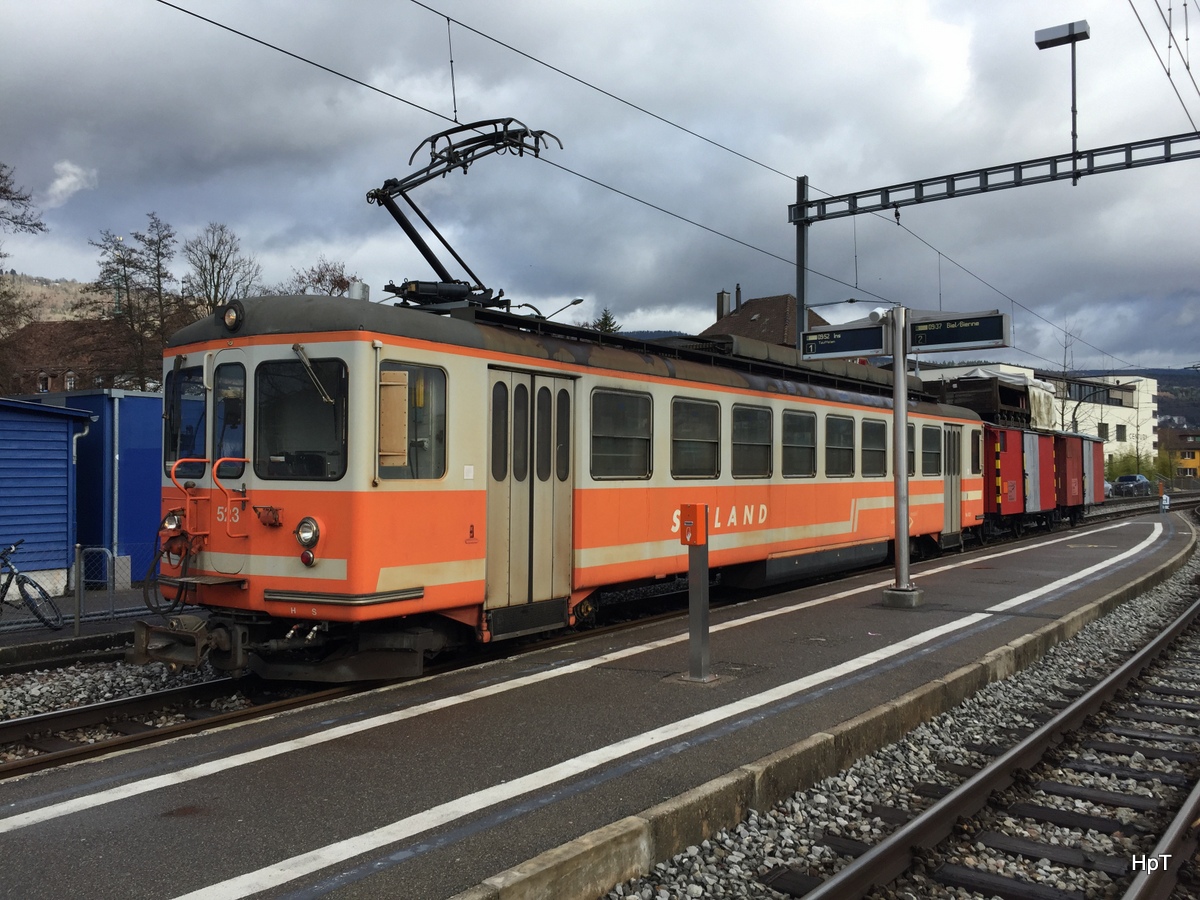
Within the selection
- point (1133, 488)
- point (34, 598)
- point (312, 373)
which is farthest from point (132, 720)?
point (1133, 488)

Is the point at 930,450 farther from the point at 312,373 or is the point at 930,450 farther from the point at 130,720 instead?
the point at 130,720

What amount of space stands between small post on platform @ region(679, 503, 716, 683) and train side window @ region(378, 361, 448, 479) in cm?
199

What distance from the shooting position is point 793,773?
5.48 metres

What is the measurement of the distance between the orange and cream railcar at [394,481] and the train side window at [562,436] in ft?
0.07

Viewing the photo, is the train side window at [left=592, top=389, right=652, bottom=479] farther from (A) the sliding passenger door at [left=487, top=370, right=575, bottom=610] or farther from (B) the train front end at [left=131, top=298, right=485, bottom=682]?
(B) the train front end at [left=131, top=298, right=485, bottom=682]

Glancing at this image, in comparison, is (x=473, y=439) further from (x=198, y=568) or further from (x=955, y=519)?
(x=955, y=519)

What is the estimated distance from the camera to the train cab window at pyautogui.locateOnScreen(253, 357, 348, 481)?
23.2 ft

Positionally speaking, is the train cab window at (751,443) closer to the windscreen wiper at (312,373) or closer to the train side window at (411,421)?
the train side window at (411,421)

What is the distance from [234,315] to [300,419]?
1.08 meters

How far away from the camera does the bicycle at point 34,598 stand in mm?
10805

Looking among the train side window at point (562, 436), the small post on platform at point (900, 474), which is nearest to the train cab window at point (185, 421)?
the train side window at point (562, 436)

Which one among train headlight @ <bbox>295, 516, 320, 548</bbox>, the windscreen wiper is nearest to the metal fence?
train headlight @ <bbox>295, 516, 320, 548</bbox>

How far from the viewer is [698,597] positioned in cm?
741

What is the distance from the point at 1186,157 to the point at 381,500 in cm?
1560
